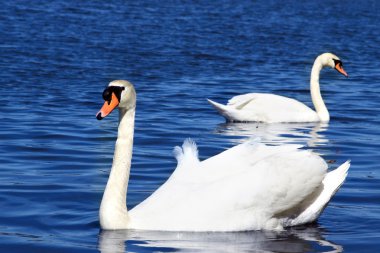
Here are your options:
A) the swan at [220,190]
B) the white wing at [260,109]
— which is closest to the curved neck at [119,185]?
the swan at [220,190]

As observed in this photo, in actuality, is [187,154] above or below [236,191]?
above

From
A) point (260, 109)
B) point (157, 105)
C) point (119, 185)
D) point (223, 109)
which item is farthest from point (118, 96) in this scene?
point (157, 105)

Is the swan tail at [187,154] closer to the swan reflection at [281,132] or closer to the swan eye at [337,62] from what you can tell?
the swan reflection at [281,132]

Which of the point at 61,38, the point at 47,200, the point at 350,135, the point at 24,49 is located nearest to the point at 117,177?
the point at 47,200

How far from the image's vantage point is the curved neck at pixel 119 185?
7.18 metres

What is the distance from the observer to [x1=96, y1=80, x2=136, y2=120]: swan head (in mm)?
7095

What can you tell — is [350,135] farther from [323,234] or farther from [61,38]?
[61,38]

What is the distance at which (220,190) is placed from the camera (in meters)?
7.17

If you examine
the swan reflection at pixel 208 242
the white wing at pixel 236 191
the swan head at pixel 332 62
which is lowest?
the swan reflection at pixel 208 242

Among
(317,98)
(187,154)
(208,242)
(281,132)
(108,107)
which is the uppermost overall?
(317,98)

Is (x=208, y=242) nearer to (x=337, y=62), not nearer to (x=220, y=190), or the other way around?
(x=220, y=190)

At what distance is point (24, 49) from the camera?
1997cm

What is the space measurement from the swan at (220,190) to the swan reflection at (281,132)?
4463mm

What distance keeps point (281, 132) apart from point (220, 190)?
20.0 ft
